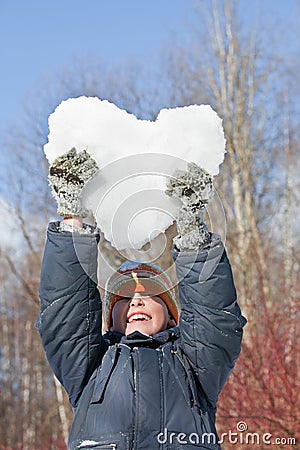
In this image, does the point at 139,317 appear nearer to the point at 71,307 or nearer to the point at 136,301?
the point at 136,301

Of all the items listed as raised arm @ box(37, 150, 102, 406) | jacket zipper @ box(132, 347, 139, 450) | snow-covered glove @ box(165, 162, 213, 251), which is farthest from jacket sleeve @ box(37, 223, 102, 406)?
snow-covered glove @ box(165, 162, 213, 251)

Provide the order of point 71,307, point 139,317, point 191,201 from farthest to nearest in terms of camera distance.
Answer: point 139,317 < point 71,307 < point 191,201

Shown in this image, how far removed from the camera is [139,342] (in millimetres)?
2066

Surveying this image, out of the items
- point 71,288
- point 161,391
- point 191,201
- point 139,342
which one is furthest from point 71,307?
point 191,201

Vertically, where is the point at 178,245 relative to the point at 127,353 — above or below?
above

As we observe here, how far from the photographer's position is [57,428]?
15.3m

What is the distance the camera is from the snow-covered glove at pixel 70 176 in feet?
6.18

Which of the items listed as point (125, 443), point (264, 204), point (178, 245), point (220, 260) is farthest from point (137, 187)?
point (264, 204)

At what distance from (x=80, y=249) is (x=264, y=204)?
9.64m

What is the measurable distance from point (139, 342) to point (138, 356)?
74 mm

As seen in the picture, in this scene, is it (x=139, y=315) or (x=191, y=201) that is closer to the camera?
(x=191, y=201)

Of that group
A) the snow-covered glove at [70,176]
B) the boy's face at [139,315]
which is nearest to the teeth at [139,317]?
the boy's face at [139,315]

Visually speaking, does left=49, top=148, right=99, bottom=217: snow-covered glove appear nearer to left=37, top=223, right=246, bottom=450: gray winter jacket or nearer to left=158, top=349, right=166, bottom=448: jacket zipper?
left=37, top=223, right=246, bottom=450: gray winter jacket

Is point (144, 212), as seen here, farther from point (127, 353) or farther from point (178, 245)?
point (127, 353)
